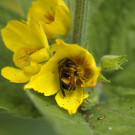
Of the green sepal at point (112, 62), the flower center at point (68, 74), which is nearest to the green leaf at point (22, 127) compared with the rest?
the flower center at point (68, 74)

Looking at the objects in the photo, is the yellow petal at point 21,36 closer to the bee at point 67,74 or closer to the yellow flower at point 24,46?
the yellow flower at point 24,46

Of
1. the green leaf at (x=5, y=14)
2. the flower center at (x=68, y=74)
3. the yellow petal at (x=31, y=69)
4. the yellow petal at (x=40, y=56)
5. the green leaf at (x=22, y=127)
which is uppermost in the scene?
the green leaf at (x=5, y=14)

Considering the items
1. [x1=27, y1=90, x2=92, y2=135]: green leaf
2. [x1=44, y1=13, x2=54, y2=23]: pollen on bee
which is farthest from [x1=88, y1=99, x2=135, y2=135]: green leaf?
[x1=44, y1=13, x2=54, y2=23]: pollen on bee

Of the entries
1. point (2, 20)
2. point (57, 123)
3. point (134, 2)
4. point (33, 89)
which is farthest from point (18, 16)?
point (57, 123)

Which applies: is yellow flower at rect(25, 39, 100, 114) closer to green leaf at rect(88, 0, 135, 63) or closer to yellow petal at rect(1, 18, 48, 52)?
yellow petal at rect(1, 18, 48, 52)

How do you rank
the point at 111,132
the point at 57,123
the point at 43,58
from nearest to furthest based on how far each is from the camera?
the point at 57,123, the point at 111,132, the point at 43,58

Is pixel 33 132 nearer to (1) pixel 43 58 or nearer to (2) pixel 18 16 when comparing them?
(2) pixel 18 16
